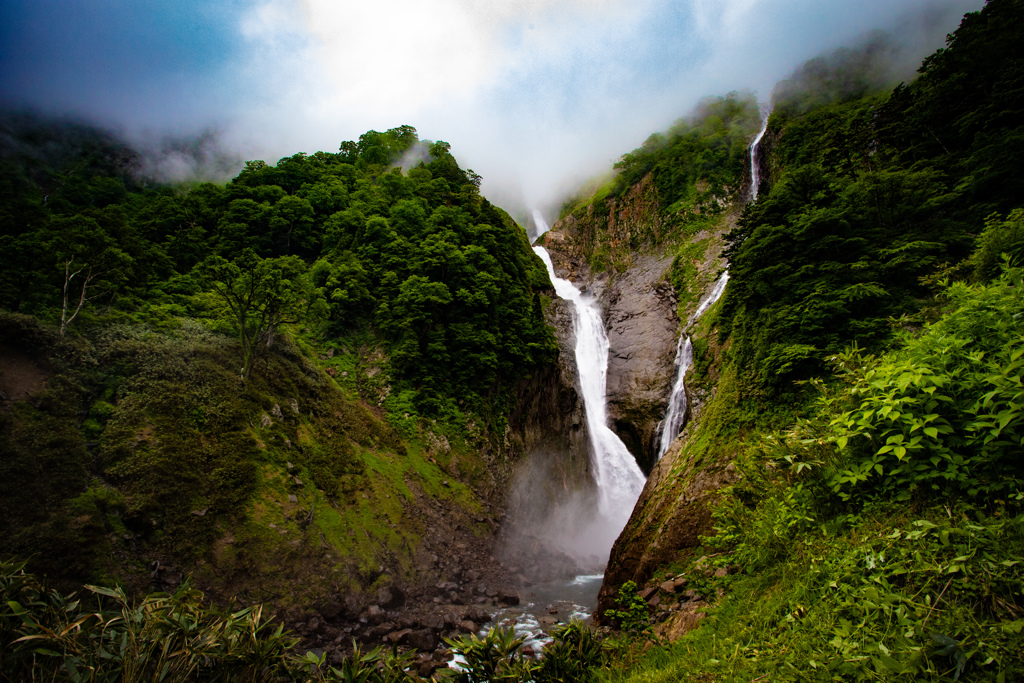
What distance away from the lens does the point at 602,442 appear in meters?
26.1

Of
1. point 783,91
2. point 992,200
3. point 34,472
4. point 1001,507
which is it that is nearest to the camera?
point 1001,507

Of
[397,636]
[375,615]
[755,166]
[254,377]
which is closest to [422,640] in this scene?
[397,636]

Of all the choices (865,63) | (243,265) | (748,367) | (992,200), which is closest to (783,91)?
(865,63)

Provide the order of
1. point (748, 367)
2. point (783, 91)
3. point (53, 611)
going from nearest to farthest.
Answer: point (53, 611) < point (748, 367) < point (783, 91)


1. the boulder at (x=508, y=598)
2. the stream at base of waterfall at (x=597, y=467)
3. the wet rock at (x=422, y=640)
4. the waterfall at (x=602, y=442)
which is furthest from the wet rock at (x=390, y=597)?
the waterfall at (x=602, y=442)

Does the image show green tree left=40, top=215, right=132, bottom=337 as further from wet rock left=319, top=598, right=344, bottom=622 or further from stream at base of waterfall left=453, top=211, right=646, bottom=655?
stream at base of waterfall left=453, top=211, right=646, bottom=655

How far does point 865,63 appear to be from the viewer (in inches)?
1268

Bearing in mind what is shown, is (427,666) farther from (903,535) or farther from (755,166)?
(755,166)

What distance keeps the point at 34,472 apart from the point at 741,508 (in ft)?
43.2

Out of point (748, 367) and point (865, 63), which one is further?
→ point (865, 63)

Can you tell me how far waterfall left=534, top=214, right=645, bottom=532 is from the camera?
23.2 metres

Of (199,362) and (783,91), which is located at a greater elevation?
(783,91)

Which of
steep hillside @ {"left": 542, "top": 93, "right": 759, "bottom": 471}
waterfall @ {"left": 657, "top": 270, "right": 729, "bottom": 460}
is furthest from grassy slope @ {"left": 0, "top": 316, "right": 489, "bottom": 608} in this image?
steep hillside @ {"left": 542, "top": 93, "right": 759, "bottom": 471}

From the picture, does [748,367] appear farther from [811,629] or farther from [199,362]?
[199,362]
